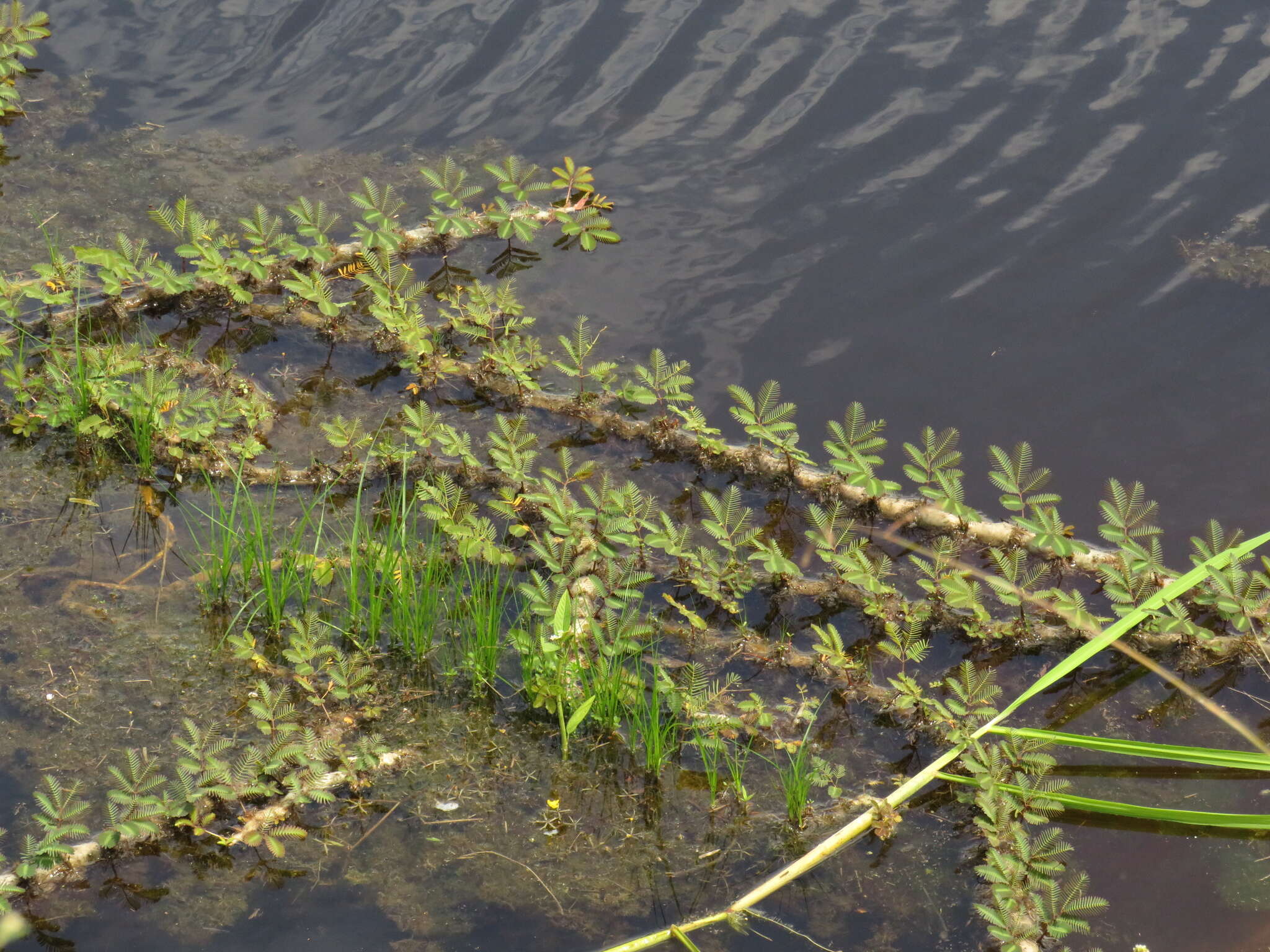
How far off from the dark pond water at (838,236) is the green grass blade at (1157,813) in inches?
6.5

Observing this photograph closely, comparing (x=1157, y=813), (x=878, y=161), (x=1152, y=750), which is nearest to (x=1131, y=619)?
(x=1152, y=750)

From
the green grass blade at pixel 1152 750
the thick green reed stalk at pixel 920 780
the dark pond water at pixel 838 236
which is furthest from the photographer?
the green grass blade at pixel 1152 750

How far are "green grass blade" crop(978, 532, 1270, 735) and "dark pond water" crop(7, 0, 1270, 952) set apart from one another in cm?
45

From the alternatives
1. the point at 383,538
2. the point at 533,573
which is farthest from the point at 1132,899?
the point at 383,538

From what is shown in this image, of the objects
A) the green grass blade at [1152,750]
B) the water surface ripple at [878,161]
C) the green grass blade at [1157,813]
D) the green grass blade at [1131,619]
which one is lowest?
the green grass blade at [1157,813]

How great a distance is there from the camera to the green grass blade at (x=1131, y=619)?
387cm

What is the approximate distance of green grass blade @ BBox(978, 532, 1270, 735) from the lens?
387 cm

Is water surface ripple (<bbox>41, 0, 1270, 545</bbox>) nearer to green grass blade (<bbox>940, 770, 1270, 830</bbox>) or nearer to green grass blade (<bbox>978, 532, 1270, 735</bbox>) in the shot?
green grass blade (<bbox>978, 532, 1270, 735</bbox>)

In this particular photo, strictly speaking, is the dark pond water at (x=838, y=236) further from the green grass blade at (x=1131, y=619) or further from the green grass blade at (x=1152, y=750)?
the green grass blade at (x=1131, y=619)

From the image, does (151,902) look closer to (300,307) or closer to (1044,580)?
(300,307)

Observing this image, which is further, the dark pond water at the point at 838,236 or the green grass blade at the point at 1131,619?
the green grass blade at the point at 1131,619

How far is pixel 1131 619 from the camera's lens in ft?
13.0

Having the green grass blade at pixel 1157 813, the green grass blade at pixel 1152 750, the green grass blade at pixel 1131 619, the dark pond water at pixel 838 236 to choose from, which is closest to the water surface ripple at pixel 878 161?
the dark pond water at pixel 838 236

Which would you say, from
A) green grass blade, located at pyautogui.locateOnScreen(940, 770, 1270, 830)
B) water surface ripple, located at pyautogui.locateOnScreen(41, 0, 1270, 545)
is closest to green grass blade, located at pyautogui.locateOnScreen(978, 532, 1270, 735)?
green grass blade, located at pyautogui.locateOnScreen(940, 770, 1270, 830)
